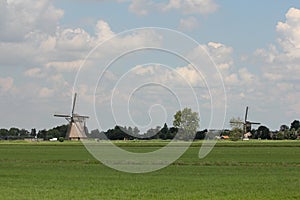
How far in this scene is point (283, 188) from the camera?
3844 cm

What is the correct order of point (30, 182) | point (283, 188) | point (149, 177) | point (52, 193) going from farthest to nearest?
point (149, 177) → point (30, 182) → point (283, 188) → point (52, 193)

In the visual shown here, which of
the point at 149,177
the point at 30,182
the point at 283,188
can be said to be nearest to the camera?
the point at 283,188

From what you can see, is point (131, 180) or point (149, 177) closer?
point (131, 180)

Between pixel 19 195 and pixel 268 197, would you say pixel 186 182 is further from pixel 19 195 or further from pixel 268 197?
pixel 19 195

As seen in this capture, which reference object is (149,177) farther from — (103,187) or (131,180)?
(103,187)

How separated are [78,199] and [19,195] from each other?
3835 mm

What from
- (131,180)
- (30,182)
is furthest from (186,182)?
(30,182)

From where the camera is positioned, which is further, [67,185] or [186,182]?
[186,182]

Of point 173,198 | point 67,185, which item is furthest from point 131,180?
point 173,198

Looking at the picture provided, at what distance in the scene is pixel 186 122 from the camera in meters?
147

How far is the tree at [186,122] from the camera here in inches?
5252

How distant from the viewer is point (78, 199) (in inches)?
1261

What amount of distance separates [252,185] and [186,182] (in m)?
4.70

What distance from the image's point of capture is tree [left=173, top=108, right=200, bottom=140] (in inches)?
5252
